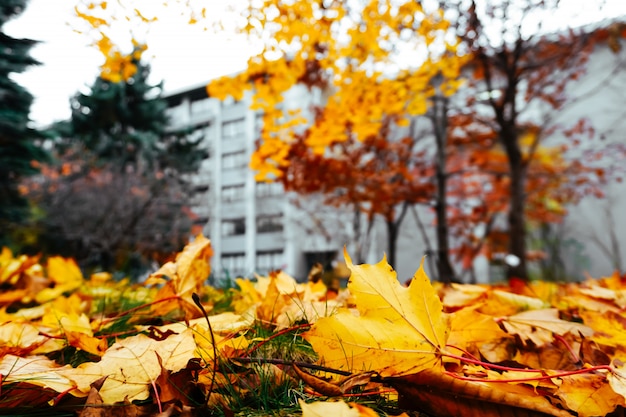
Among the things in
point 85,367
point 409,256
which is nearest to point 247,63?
point 85,367

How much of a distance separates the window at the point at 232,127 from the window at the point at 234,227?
5.02 meters

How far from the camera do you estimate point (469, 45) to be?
5.05m

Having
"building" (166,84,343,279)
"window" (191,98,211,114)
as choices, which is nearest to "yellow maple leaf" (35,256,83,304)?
"building" (166,84,343,279)

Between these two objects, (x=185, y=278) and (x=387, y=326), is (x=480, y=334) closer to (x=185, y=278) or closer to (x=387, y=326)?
(x=387, y=326)

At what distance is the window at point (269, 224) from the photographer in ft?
72.4

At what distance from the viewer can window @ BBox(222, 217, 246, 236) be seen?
23969mm

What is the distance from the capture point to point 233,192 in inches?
955

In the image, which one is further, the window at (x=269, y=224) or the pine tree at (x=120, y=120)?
the window at (x=269, y=224)

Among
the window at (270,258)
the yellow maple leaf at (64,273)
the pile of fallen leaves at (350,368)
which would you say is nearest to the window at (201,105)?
the window at (270,258)

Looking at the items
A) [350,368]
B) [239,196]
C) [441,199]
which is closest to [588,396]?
[350,368]

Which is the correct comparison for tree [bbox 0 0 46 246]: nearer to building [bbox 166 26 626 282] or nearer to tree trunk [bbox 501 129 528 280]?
building [bbox 166 26 626 282]

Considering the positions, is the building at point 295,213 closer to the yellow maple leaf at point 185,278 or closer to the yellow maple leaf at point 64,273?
the yellow maple leaf at point 64,273

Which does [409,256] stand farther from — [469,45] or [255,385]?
[255,385]

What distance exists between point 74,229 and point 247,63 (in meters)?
8.43
